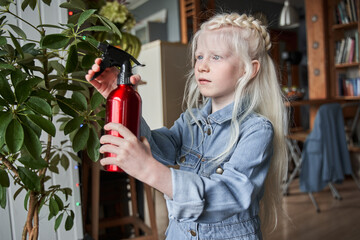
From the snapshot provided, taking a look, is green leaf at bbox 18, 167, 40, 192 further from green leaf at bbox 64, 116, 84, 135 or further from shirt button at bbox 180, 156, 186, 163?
shirt button at bbox 180, 156, 186, 163

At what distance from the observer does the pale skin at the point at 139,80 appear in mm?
568

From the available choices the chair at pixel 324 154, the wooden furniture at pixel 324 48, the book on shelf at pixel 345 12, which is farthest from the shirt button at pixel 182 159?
the book on shelf at pixel 345 12

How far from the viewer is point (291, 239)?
218 centimetres

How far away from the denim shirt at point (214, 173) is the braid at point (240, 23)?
206mm

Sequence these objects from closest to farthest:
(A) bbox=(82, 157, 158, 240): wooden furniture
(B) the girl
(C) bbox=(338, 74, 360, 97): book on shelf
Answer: (B) the girl
(A) bbox=(82, 157, 158, 240): wooden furniture
(C) bbox=(338, 74, 360, 97): book on shelf

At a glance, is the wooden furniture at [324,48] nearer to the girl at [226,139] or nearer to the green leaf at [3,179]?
the girl at [226,139]

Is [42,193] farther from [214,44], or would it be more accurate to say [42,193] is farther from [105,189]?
[105,189]

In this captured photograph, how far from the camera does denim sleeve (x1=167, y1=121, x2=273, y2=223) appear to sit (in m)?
0.63

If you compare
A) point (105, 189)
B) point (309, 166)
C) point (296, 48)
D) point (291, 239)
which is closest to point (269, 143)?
point (105, 189)

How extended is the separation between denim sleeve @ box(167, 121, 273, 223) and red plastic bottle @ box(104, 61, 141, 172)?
11 centimetres

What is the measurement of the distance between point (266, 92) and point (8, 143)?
2.11 feet

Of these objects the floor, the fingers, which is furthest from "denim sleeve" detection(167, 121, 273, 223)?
the floor

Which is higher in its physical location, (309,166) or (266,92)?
(266,92)

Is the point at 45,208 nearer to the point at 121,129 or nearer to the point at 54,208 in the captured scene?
the point at 54,208
